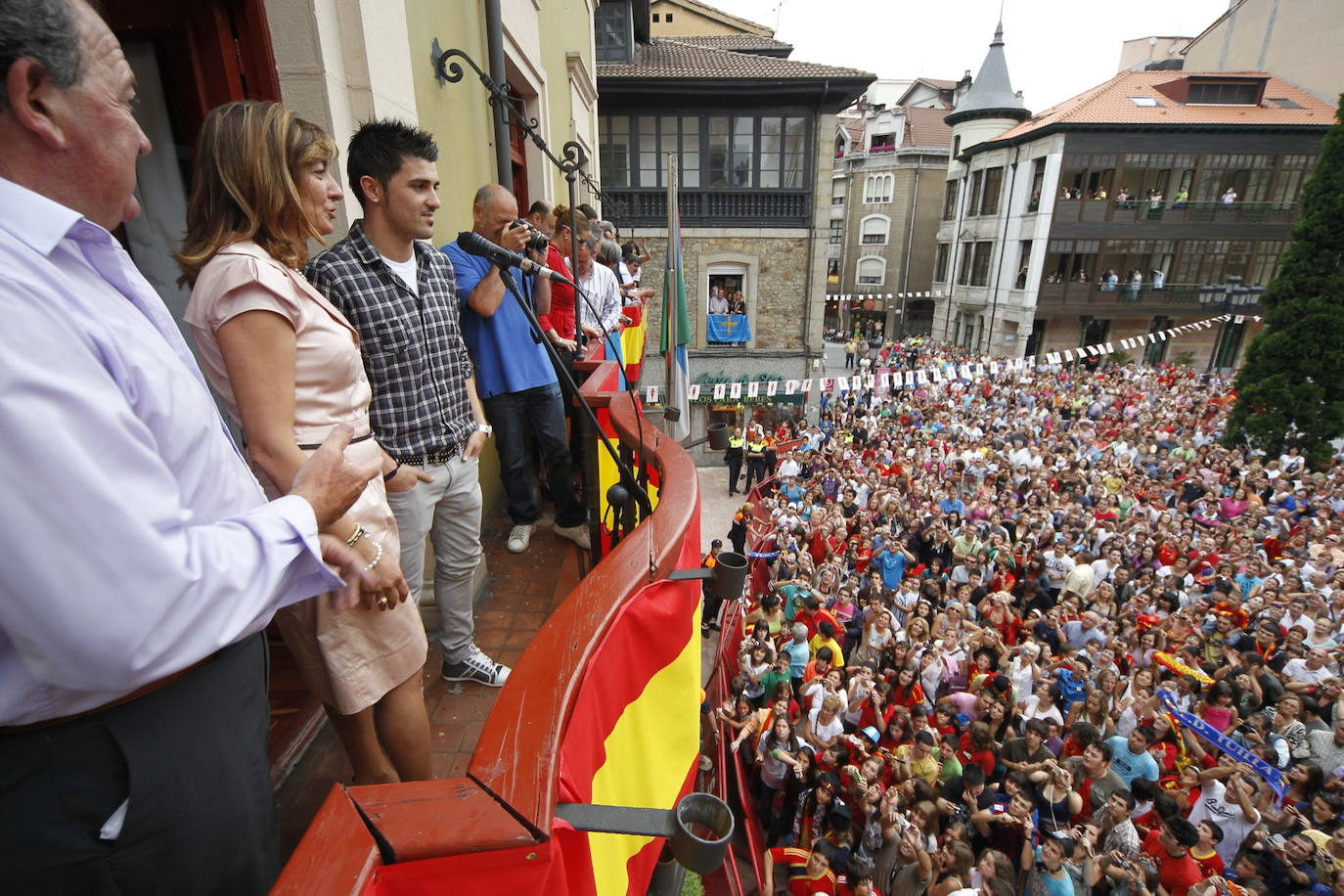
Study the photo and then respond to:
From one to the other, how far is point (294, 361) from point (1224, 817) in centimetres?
679

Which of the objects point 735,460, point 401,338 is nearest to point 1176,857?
point 401,338

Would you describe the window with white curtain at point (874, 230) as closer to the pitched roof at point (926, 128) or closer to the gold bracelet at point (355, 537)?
the pitched roof at point (926, 128)

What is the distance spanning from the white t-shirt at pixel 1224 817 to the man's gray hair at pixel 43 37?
710 centimetres

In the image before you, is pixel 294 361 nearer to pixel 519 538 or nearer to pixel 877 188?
pixel 519 538

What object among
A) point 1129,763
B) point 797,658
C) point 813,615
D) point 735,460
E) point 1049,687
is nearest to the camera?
point 1129,763

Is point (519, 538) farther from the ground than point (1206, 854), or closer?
farther from the ground

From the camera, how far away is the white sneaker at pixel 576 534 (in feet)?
12.3

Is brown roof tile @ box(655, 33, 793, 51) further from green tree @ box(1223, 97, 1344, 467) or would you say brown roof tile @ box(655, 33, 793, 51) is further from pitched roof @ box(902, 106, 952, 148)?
pitched roof @ box(902, 106, 952, 148)

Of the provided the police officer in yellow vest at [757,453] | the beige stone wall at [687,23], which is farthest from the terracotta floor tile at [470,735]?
the beige stone wall at [687,23]

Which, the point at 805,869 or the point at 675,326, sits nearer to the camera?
the point at 805,869

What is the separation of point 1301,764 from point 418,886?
22.4 feet

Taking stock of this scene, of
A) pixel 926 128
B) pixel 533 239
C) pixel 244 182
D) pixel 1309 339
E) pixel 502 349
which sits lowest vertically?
pixel 1309 339

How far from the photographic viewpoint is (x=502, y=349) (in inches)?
131

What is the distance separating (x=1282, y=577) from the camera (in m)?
8.05
